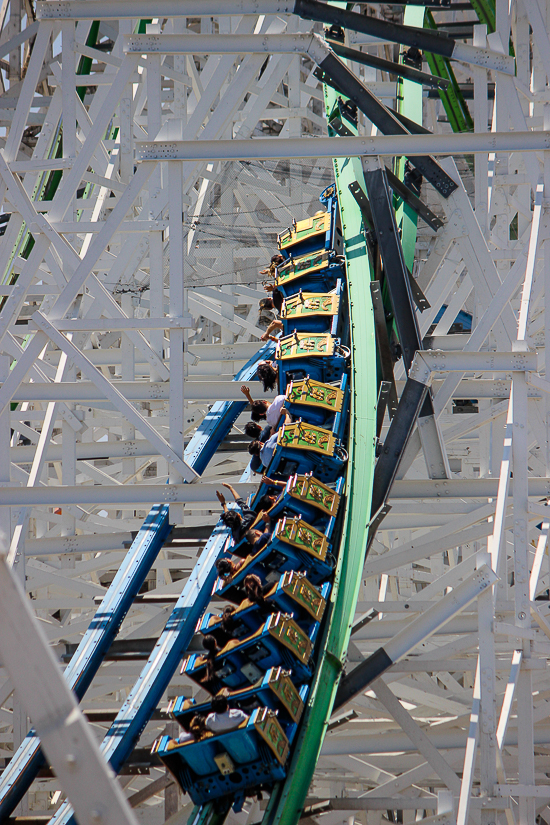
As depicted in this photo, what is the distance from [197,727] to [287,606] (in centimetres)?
100

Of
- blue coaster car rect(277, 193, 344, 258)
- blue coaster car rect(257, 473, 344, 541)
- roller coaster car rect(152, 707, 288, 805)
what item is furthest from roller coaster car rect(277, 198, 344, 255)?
roller coaster car rect(152, 707, 288, 805)

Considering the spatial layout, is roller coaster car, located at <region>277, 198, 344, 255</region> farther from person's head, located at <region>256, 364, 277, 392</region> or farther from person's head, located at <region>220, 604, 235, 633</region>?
person's head, located at <region>220, 604, 235, 633</region>

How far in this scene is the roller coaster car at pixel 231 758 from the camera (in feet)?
17.3

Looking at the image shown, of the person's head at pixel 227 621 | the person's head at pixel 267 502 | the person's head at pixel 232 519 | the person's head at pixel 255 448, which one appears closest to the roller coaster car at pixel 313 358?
the person's head at pixel 255 448

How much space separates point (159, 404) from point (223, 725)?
696cm

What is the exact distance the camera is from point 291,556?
6406 millimetres

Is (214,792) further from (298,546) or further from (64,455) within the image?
(64,455)

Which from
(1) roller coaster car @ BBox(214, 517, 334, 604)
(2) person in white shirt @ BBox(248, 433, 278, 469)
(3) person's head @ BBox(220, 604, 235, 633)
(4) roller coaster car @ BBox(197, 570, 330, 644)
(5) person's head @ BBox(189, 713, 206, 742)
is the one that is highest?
(2) person in white shirt @ BBox(248, 433, 278, 469)

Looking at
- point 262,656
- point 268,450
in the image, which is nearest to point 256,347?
point 268,450

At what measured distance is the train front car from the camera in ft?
17.7

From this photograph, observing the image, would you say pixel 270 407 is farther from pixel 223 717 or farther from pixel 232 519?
pixel 223 717

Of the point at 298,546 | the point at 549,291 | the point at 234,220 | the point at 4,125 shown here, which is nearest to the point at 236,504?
the point at 298,546

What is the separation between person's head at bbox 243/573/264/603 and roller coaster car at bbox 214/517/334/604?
0.24m

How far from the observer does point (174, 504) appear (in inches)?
282
